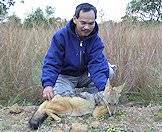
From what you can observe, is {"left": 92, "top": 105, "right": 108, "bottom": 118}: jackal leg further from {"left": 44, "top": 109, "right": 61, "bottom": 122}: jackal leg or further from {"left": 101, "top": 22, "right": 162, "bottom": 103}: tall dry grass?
{"left": 101, "top": 22, "right": 162, "bottom": 103}: tall dry grass

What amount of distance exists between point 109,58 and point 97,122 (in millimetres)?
1881

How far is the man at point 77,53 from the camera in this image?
3.83m

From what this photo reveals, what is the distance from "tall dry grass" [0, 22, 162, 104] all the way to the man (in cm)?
77

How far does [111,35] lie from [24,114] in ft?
6.73

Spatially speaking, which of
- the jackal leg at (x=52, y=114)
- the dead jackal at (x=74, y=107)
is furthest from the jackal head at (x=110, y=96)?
the jackal leg at (x=52, y=114)

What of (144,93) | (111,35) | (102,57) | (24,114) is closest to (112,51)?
(111,35)

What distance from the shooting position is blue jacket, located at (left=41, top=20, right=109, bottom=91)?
3990 millimetres

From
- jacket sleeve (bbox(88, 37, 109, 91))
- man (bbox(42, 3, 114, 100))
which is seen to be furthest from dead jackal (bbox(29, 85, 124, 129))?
jacket sleeve (bbox(88, 37, 109, 91))

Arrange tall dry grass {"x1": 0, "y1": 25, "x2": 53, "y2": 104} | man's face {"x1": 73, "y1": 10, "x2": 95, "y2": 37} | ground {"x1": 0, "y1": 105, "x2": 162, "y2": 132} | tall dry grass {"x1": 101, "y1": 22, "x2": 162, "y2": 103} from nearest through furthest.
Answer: ground {"x1": 0, "y1": 105, "x2": 162, "y2": 132} < man's face {"x1": 73, "y1": 10, "x2": 95, "y2": 37} < tall dry grass {"x1": 0, "y1": 25, "x2": 53, "y2": 104} < tall dry grass {"x1": 101, "y1": 22, "x2": 162, "y2": 103}

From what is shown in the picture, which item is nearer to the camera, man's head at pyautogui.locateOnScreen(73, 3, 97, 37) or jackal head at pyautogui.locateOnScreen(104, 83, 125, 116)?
jackal head at pyautogui.locateOnScreen(104, 83, 125, 116)

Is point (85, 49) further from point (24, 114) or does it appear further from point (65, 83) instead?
point (24, 114)

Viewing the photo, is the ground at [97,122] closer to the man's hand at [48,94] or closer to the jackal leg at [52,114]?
the jackal leg at [52,114]

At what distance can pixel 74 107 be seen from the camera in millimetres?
3643

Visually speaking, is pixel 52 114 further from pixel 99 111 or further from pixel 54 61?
pixel 54 61
